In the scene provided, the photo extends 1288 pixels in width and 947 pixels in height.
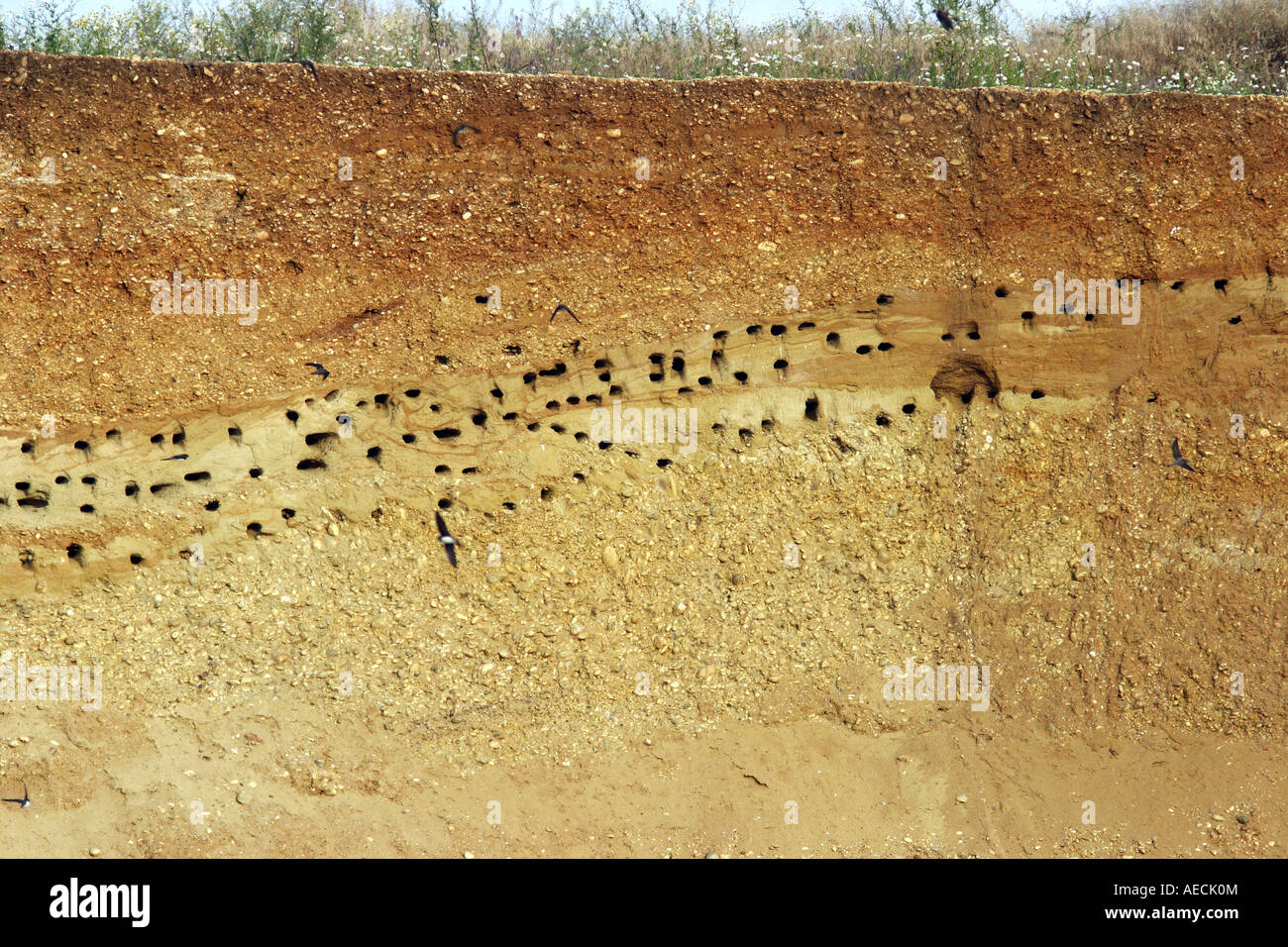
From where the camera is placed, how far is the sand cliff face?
4.82 m

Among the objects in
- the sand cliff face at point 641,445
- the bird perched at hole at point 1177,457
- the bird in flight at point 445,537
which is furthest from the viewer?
the bird perched at hole at point 1177,457

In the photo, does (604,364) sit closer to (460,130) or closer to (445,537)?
(445,537)

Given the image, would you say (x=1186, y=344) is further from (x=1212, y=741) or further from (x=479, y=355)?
(x=479, y=355)

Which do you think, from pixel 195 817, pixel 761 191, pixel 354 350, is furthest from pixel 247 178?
pixel 195 817

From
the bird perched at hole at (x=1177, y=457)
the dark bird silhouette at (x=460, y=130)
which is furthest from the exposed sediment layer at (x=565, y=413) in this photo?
the dark bird silhouette at (x=460, y=130)

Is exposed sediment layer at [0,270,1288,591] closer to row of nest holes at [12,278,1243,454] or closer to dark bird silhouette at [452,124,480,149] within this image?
row of nest holes at [12,278,1243,454]

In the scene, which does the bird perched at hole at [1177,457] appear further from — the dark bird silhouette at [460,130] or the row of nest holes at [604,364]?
the dark bird silhouette at [460,130]

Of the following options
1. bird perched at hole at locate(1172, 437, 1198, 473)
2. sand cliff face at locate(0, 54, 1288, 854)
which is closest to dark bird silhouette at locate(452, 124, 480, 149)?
sand cliff face at locate(0, 54, 1288, 854)

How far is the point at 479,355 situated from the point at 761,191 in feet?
5.71

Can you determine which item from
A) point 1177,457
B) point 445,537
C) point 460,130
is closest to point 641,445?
point 445,537

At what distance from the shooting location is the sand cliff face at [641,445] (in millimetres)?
4816

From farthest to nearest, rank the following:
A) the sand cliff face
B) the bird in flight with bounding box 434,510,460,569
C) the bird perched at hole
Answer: the bird perched at hole → the bird in flight with bounding box 434,510,460,569 → the sand cliff face

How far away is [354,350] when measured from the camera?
495cm

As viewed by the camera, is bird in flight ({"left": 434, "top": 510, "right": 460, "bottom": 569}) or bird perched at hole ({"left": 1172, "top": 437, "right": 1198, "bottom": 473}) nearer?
bird in flight ({"left": 434, "top": 510, "right": 460, "bottom": 569})
